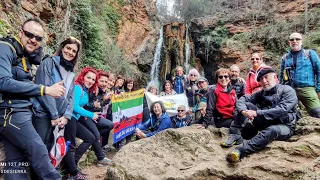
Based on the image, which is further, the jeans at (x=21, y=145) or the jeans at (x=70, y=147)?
the jeans at (x=70, y=147)

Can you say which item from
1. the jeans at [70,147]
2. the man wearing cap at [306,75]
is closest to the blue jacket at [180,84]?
the man wearing cap at [306,75]

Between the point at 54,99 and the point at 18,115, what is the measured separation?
55 centimetres

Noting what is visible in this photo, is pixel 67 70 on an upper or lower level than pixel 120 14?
lower

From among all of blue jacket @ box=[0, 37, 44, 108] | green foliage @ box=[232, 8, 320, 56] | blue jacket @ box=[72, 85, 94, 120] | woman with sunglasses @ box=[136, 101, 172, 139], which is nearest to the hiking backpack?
blue jacket @ box=[0, 37, 44, 108]

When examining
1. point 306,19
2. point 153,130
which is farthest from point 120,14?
point 153,130

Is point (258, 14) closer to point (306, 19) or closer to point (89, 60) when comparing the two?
point (306, 19)

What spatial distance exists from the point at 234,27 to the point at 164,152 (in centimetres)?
1528

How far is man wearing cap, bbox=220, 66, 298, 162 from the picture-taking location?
3.22 m

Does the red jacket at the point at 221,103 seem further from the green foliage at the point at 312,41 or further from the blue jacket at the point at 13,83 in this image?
the green foliage at the point at 312,41

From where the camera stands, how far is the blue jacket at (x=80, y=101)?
408 centimetres

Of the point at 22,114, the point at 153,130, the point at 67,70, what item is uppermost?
the point at 67,70

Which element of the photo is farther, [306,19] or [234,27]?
[234,27]

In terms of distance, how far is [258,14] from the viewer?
16938mm

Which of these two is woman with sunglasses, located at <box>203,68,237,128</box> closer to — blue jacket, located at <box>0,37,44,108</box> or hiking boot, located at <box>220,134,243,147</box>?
hiking boot, located at <box>220,134,243,147</box>
